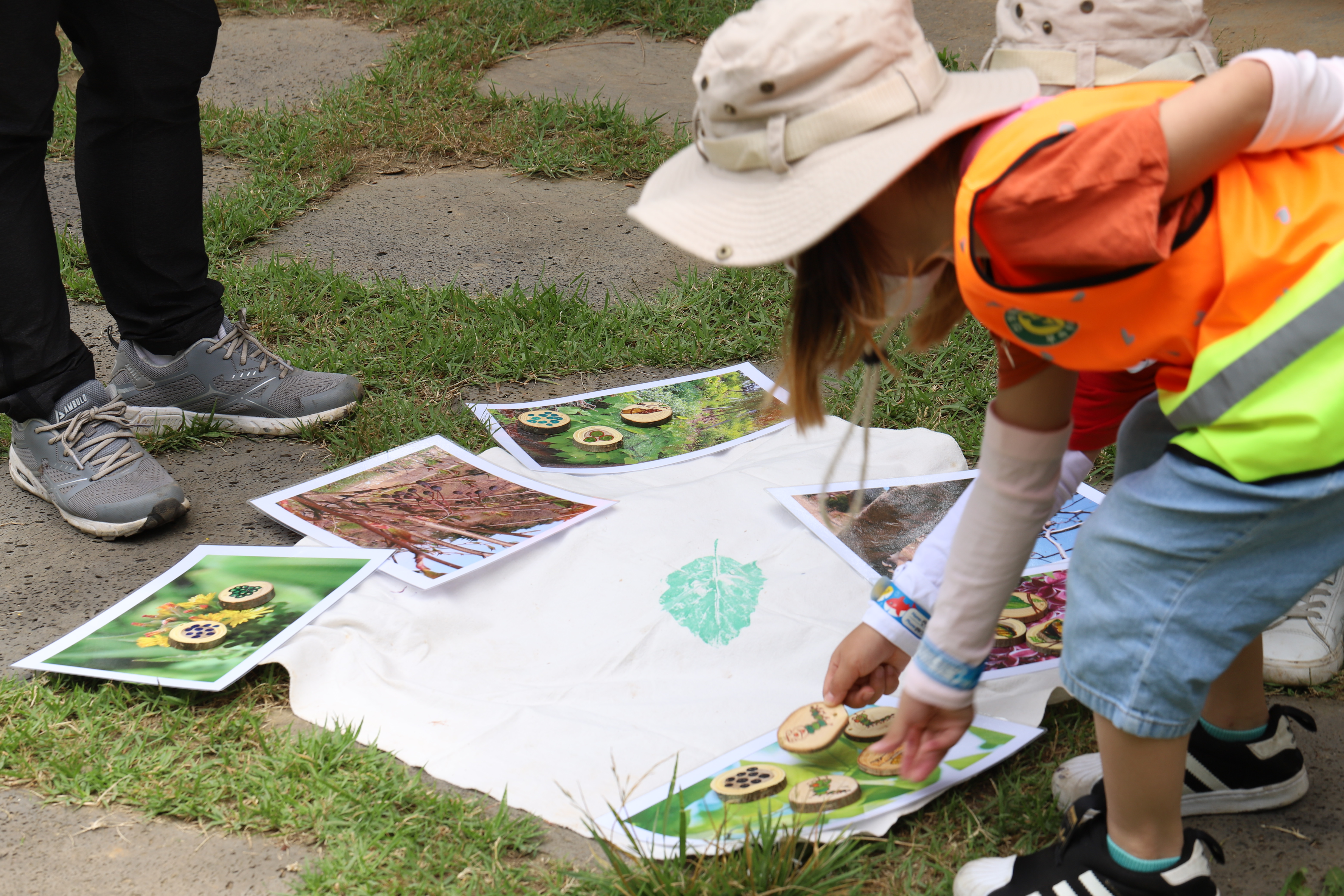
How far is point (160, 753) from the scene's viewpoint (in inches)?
50.2

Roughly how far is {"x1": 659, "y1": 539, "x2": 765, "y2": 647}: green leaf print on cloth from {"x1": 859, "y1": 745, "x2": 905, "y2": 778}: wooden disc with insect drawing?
294 millimetres

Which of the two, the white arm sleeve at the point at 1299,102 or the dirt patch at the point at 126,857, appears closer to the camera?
the white arm sleeve at the point at 1299,102

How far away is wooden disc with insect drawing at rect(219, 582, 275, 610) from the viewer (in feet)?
4.93

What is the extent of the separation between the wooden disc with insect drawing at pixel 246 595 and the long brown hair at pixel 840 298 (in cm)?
84

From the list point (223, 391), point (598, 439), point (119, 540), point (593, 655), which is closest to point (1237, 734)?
point (593, 655)

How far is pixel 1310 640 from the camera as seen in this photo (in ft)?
4.53

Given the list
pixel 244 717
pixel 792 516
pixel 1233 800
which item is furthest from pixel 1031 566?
pixel 244 717

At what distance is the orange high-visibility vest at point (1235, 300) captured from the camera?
2.67ft

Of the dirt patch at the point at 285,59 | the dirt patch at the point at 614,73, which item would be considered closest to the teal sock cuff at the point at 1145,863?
the dirt patch at the point at 614,73

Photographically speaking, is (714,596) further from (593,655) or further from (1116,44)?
(1116,44)

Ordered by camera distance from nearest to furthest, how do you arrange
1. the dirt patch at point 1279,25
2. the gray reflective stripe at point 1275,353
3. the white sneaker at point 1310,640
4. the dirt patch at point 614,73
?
the gray reflective stripe at point 1275,353
the white sneaker at point 1310,640
the dirt patch at point 614,73
the dirt patch at point 1279,25

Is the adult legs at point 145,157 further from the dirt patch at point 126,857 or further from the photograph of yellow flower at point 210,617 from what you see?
the dirt patch at point 126,857

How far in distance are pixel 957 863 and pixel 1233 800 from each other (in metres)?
0.31

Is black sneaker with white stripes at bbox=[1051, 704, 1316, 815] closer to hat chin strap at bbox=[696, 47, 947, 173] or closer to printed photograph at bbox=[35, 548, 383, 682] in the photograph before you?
hat chin strap at bbox=[696, 47, 947, 173]
